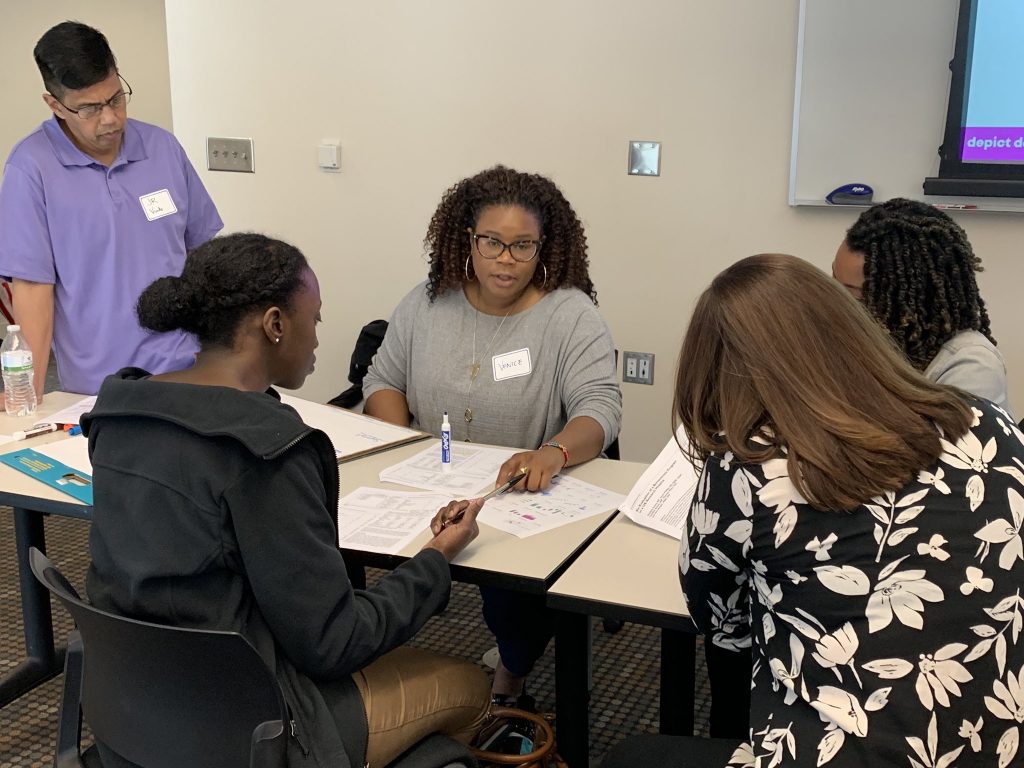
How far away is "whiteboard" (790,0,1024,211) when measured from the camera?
325 centimetres

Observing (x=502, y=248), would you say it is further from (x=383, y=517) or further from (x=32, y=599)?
(x=32, y=599)

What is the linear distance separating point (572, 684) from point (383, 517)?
474mm

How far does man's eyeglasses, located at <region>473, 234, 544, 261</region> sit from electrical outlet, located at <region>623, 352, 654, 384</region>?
4.78 ft

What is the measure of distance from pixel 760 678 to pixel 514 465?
0.88 m

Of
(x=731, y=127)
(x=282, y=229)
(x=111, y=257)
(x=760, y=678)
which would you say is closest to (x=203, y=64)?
(x=282, y=229)

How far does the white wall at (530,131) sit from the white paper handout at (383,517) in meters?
1.98

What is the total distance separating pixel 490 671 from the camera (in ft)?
8.79

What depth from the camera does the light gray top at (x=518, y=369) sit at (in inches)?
99.5

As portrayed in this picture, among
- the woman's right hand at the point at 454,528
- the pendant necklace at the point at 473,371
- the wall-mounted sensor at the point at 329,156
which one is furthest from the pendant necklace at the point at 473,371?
the wall-mounted sensor at the point at 329,156

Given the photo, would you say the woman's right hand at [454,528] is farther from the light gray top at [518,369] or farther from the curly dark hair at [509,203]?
the curly dark hair at [509,203]

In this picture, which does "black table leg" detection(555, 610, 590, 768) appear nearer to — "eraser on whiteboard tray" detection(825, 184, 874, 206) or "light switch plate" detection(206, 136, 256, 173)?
"eraser on whiteboard tray" detection(825, 184, 874, 206)

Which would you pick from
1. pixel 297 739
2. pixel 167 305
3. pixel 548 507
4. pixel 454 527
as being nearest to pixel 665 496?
pixel 548 507

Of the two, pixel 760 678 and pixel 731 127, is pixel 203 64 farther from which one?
pixel 760 678

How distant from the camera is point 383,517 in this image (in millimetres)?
1915
